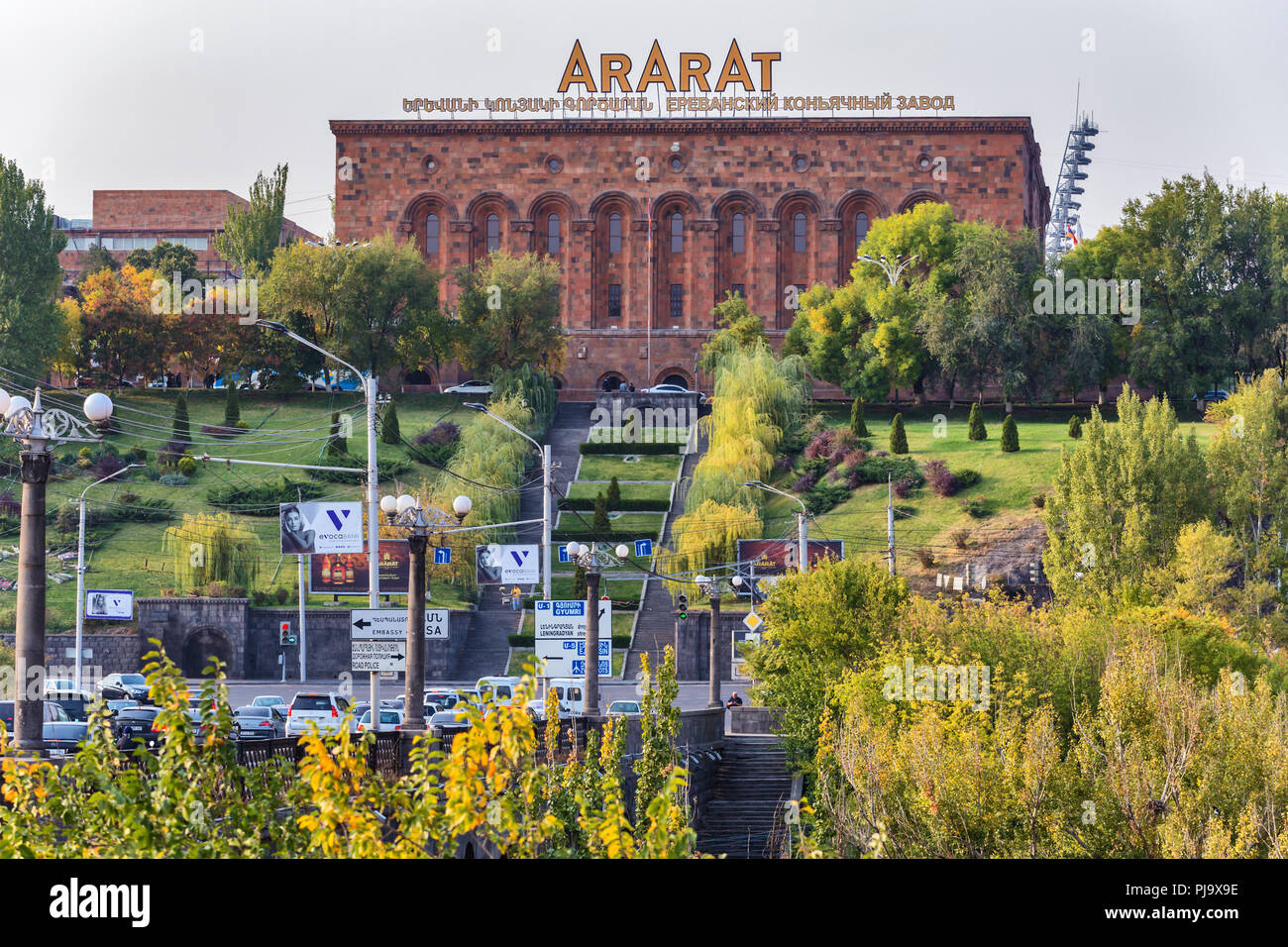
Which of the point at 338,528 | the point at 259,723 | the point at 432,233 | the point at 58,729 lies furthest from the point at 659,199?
the point at 58,729

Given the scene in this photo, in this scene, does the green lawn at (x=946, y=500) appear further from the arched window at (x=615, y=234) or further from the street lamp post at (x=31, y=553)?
the street lamp post at (x=31, y=553)

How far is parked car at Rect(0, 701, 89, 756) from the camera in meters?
25.8

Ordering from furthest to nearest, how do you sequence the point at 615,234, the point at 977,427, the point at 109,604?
the point at 615,234 → the point at 977,427 → the point at 109,604

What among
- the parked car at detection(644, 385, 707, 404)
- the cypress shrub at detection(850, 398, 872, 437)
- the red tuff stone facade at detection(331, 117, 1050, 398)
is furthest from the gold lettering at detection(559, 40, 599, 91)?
the cypress shrub at detection(850, 398, 872, 437)

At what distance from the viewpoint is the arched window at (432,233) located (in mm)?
88375

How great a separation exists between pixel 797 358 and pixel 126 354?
33221 mm

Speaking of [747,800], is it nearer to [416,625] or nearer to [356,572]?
[416,625]

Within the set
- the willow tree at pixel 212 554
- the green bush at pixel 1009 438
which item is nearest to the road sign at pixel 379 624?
the willow tree at pixel 212 554

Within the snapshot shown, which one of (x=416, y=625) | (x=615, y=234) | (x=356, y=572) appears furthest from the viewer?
(x=615, y=234)

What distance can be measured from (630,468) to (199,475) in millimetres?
18561

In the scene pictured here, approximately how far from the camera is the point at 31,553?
49.9 feet

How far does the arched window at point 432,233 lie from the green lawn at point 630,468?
2234 centimetres

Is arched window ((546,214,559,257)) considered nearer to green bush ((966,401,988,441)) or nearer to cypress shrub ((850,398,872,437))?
cypress shrub ((850,398,872,437))

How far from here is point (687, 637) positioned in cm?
5534
